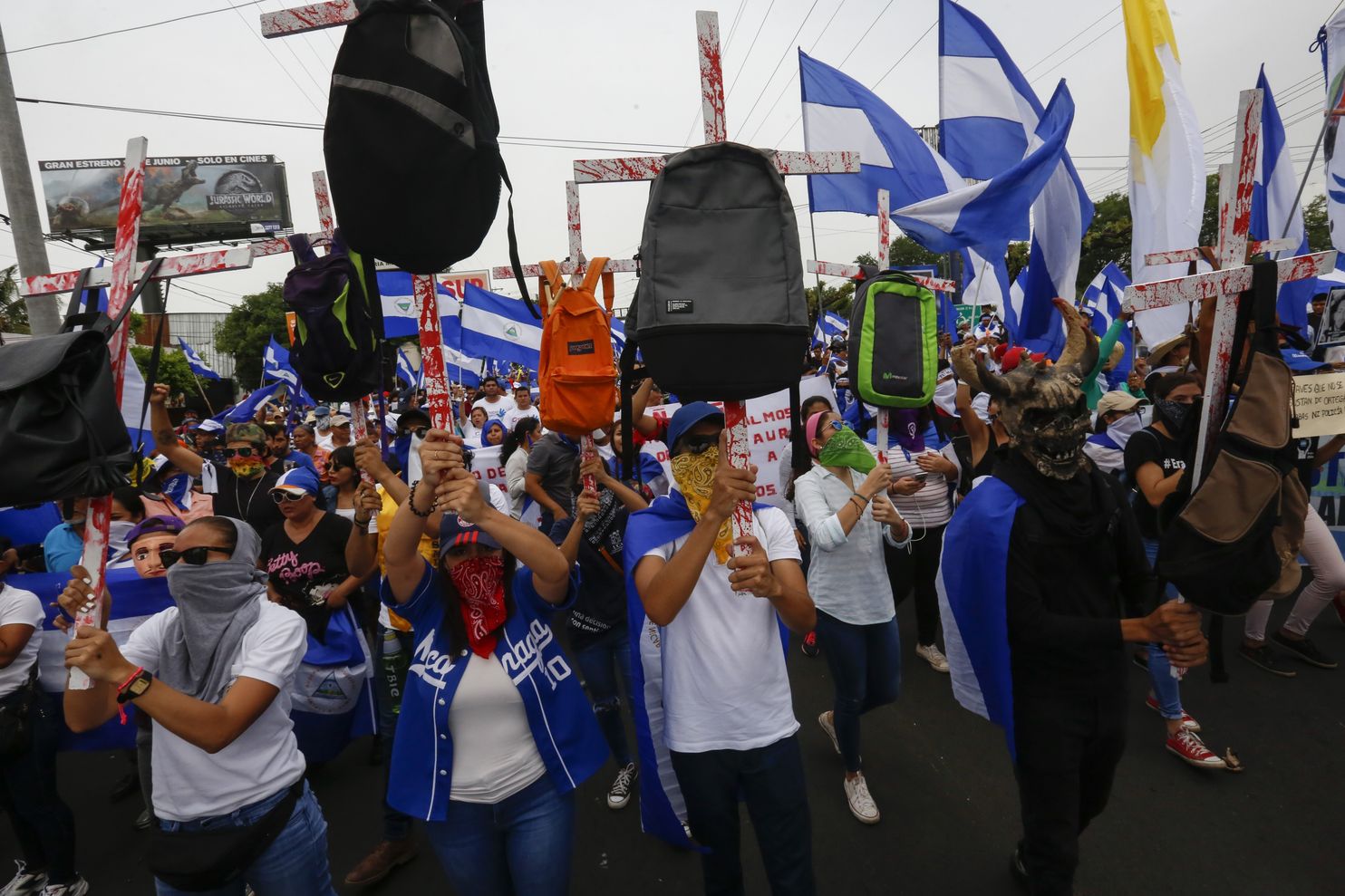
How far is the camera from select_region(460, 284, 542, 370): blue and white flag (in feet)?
23.6

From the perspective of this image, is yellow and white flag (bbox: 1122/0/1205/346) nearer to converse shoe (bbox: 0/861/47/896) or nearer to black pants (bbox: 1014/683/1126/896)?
black pants (bbox: 1014/683/1126/896)

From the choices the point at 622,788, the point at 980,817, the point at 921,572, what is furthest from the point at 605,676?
the point at 921,572

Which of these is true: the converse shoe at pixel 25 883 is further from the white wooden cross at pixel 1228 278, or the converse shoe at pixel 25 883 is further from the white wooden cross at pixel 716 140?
the white wooden cross at pixel 1228 278

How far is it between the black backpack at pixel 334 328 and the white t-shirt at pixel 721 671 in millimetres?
1328

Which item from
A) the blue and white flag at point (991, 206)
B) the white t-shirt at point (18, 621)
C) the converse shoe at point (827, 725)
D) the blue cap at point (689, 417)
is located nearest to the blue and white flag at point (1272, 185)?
the blue and white flag at point (991, 206)

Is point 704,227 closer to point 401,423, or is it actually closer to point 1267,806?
point 1267,806

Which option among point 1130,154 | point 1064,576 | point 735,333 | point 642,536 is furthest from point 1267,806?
point 1130,154

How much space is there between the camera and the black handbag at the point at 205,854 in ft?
7.21

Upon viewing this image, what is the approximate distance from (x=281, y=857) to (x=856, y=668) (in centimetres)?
257

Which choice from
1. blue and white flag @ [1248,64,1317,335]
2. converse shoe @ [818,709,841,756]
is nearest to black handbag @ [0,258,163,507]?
converse shoe @ [818,709,841,756]

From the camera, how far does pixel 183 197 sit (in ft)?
134

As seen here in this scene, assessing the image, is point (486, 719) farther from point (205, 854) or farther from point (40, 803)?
point (40, 803)

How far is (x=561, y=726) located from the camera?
2398mm

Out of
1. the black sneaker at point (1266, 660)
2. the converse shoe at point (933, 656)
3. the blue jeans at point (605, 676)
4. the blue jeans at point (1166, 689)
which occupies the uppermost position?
the blue jeans at point (605, 676)
